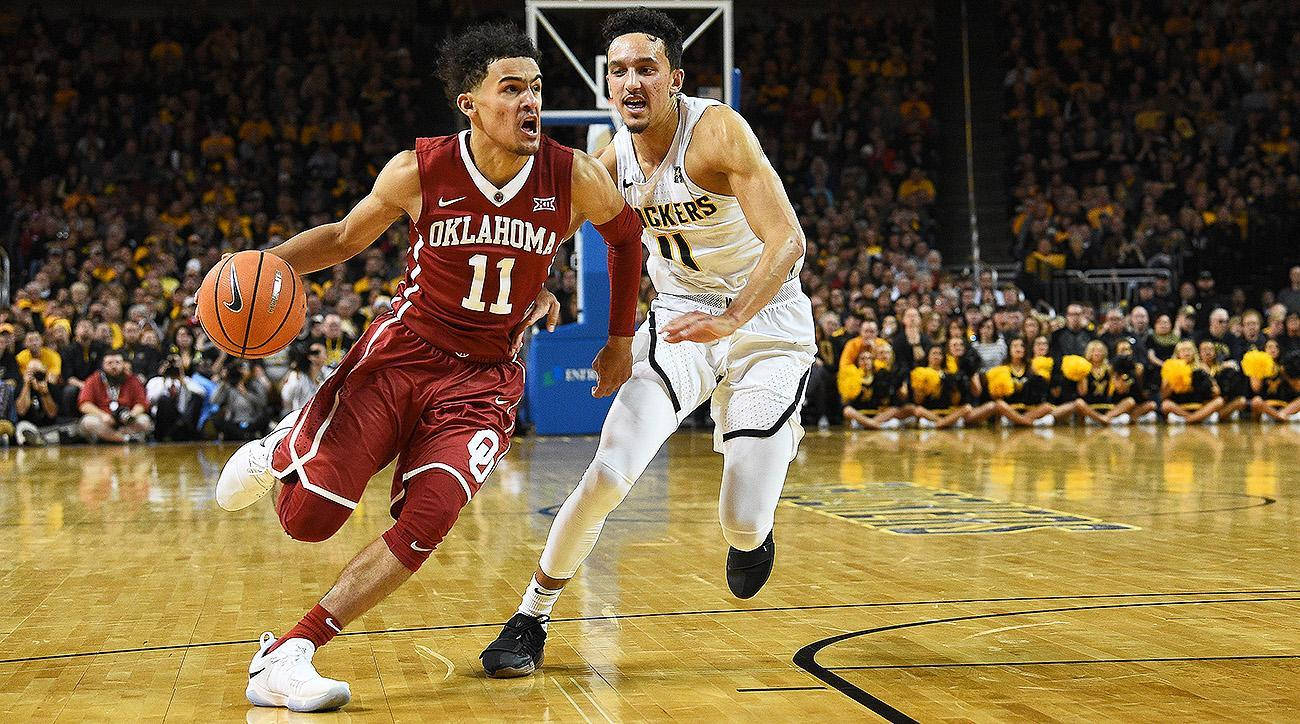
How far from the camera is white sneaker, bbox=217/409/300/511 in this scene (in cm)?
412

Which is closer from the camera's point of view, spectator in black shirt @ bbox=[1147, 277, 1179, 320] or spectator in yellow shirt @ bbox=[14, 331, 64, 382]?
spectator in yellow shirt @ bbox=[14, 331, 64, 382]

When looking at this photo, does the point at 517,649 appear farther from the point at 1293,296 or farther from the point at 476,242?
the point at 1293,296

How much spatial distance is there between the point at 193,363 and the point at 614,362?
37.5 feet

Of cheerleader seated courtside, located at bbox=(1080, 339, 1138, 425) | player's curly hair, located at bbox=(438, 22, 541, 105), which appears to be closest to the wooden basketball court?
player's curly hair, located at bbox=(438, 22, 541, 105)

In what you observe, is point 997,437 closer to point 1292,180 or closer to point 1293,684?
point 1292,180

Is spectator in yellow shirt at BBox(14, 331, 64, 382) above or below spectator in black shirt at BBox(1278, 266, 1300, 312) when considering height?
below

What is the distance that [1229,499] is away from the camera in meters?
8.60

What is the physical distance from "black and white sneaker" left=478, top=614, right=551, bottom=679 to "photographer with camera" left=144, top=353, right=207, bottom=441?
11.3 metres

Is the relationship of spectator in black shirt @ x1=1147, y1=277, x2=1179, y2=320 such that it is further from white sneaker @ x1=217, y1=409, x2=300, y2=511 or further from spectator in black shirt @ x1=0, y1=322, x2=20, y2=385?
white sneaker @ x1=217, y1=409, x2=300, y2=511

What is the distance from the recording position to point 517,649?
424 cm

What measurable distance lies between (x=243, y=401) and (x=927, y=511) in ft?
28.9

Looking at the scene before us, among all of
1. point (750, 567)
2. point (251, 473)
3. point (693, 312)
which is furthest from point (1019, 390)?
point (251, 473)

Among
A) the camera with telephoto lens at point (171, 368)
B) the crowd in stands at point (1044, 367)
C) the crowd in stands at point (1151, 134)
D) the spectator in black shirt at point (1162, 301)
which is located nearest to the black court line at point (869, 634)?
the crowd in stands at point (1044, 367)

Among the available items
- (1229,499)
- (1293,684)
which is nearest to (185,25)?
(1229,499)
